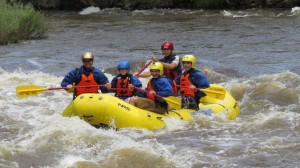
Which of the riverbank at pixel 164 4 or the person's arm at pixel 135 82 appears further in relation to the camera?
the riverbank at pixel 164 4

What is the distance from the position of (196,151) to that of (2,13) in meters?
12.5

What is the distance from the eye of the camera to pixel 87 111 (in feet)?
25.7

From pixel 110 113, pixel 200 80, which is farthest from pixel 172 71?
pixel 110 113

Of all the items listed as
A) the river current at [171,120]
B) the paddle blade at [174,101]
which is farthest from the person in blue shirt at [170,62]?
the river current at [171,120]

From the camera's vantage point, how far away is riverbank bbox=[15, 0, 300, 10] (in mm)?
28891

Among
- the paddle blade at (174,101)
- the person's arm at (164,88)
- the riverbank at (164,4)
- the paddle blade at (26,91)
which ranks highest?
the person's arm at (164,88)

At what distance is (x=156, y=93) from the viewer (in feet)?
27.9

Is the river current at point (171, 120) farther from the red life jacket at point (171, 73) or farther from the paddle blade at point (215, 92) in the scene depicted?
the red life jacket at point (171, 73)

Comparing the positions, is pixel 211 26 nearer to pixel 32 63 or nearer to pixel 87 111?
pixel 32 63

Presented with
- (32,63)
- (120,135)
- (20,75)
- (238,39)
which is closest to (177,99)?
(120,135)

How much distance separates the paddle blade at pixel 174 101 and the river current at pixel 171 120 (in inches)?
14.5

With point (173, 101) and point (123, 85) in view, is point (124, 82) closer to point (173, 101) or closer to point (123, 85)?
point (123, 85)

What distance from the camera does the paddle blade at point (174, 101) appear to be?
867 cm

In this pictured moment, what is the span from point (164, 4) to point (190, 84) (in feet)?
76.9
